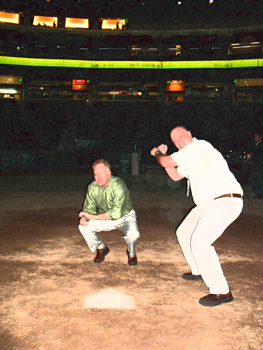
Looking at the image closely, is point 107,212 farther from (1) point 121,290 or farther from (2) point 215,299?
(2) point 215,299

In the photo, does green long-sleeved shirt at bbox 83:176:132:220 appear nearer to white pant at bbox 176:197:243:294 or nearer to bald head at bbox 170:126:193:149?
bald head at bbox 170:126:193:149

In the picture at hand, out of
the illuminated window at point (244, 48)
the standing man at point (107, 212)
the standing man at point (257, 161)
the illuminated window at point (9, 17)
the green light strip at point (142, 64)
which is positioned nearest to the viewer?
the standing man at point (107, 212)

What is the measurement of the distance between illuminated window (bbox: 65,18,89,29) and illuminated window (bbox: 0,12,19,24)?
15.9 ft

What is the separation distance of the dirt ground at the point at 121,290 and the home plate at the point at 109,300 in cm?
8

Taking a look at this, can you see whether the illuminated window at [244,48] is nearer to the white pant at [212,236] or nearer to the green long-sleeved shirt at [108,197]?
the green long-sleeved shirt at [108,197]

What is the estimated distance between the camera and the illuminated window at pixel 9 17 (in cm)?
3209

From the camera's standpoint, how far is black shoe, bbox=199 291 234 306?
3613 mm

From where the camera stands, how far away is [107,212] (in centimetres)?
473

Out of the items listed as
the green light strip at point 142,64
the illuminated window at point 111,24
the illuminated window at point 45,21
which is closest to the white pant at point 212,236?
the green light strip at point 142,64

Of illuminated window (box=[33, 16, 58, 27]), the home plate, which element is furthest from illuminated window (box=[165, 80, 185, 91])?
the home plate

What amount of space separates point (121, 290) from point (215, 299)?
112 cm

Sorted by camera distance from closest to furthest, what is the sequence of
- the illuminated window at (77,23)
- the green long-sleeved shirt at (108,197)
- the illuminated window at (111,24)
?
the green long-sleeved shirt at (108,197)
the illuminated window at (77,23)
the illuminated window at (111,24)

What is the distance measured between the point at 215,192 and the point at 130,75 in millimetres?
29744

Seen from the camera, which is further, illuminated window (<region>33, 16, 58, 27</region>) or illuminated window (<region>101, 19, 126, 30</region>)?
illuminated window (<region>101, 19, 126, 30</region>)
